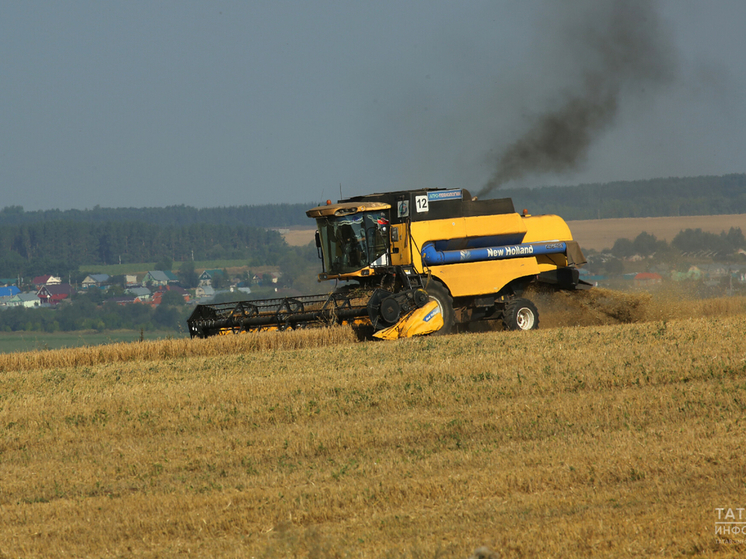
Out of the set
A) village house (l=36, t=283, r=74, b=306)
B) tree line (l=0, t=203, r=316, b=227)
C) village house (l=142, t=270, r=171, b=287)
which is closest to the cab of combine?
village house (l=36, t=283, r=74, b=306)

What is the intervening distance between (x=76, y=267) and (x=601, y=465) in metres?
107

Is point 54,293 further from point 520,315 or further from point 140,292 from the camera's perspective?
point 520,315

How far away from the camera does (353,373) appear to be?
35.2 ft

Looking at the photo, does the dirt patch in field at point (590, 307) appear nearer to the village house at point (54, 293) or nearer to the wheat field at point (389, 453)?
the wheat field at point (389, 453)

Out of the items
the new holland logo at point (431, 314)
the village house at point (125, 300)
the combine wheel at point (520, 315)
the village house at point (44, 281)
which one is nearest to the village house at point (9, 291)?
the village house at point (44, 281)

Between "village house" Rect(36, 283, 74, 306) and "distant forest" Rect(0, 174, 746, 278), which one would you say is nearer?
"distant forest" Rect(0, 174, 746, 278)

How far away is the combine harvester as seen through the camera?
15.5m

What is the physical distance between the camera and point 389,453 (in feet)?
23.4

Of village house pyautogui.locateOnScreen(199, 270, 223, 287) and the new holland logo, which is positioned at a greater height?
village house pyautogui.locateOnScreen(199, 270, 223, 287)

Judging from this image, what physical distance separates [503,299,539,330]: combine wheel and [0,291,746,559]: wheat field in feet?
13.1

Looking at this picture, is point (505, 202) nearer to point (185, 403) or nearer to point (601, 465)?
point (185, 403)

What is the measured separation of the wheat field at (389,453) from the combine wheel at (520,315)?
13.1 ft

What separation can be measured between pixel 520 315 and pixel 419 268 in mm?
2504

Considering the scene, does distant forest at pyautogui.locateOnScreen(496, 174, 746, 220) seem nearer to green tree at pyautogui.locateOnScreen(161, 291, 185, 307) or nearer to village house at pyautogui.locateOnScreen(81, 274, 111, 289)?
green tree at pyautogui.locateOnScreen(161, 291, 185, 307)
